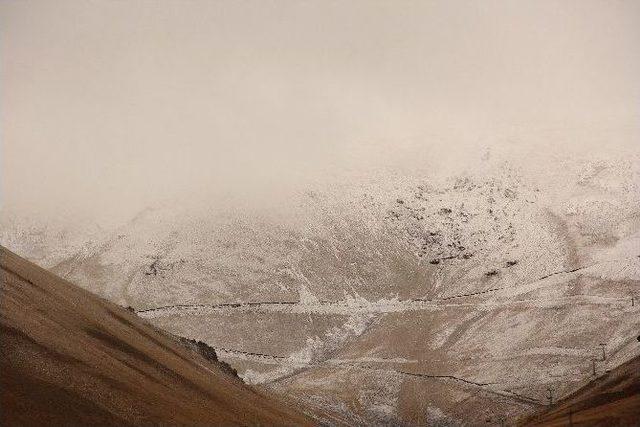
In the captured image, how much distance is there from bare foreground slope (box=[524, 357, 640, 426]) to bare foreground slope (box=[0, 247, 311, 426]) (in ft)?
70.3

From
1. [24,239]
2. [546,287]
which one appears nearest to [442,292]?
[546,287]

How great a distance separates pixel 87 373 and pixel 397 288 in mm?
130688

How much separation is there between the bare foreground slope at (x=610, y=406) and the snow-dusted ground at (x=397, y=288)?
2875cm

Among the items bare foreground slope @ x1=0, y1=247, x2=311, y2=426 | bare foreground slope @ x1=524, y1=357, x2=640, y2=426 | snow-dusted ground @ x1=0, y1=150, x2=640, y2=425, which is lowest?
snow-dusted ground @ x1=0, y1=150, x2=640, y2=425

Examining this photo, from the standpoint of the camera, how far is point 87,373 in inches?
1341

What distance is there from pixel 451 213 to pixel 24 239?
127 m

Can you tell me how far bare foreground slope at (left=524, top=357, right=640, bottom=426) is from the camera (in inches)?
1368

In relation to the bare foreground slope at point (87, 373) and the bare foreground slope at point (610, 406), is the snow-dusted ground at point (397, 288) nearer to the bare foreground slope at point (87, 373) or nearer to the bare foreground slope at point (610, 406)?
the bare foreground slope at point (610, 406)

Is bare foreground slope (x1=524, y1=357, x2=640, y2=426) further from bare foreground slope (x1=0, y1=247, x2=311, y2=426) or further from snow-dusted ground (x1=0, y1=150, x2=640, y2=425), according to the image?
snow-dusted ground (x1=0, y1=150, x2=640, y2=425)

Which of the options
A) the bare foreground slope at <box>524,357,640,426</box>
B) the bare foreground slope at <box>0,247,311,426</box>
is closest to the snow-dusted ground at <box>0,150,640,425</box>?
the bare foreground slope at <box>524,357,640,426</box>

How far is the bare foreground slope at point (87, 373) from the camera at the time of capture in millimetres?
28891

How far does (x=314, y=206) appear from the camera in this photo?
655 ft

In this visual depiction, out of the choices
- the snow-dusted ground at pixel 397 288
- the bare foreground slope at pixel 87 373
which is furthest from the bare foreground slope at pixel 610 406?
the snow-dusted ground at pixel 397 288

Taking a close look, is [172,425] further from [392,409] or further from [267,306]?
[267,306]
